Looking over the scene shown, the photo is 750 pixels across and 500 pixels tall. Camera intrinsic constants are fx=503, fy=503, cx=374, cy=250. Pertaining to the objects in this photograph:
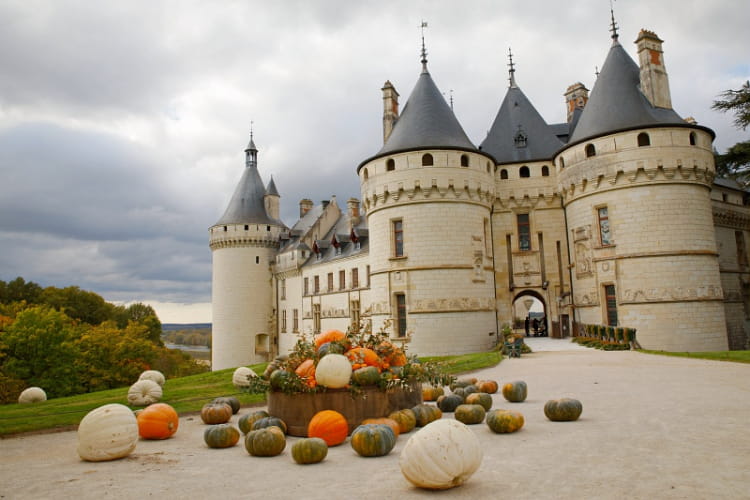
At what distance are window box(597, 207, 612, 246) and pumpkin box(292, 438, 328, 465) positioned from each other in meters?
20.1

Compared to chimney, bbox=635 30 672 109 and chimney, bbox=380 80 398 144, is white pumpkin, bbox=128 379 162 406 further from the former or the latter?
chimney, bbox=635 30 672 109

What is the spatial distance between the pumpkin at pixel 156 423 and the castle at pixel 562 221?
1121cm

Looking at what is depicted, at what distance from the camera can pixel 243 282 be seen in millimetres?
42281

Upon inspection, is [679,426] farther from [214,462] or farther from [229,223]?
[229,223]

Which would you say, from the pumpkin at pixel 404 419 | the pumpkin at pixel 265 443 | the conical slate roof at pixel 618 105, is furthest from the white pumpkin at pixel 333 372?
the conical slate roof at pixel 618 105

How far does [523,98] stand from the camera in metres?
29.9

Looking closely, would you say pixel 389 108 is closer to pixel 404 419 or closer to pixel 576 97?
pixel 576 97

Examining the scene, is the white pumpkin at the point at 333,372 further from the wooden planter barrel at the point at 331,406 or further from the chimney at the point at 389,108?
the chimney at the point at 389,108

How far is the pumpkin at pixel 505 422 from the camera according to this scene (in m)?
7.21

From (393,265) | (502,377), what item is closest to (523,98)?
(393,265)

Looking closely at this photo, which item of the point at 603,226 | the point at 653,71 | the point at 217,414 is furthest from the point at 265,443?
the point at 653,71

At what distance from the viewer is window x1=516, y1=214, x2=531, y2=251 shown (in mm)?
26719

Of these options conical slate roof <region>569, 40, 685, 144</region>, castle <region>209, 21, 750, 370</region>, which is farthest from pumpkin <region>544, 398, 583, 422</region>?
conical slate roof <region>569, 40, 685, 144</region>

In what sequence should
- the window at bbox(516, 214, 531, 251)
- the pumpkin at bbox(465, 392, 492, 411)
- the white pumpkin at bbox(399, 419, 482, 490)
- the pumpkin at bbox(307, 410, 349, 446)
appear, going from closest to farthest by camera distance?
the white pumpkin at bbox(399, 419, 482, 490) → the pumpkin at bbox(307, 410, 349, 446) → the pumpkin at bbox(465, 392, 492, 411) → the window at bbox(516, 214, 531, 251)
